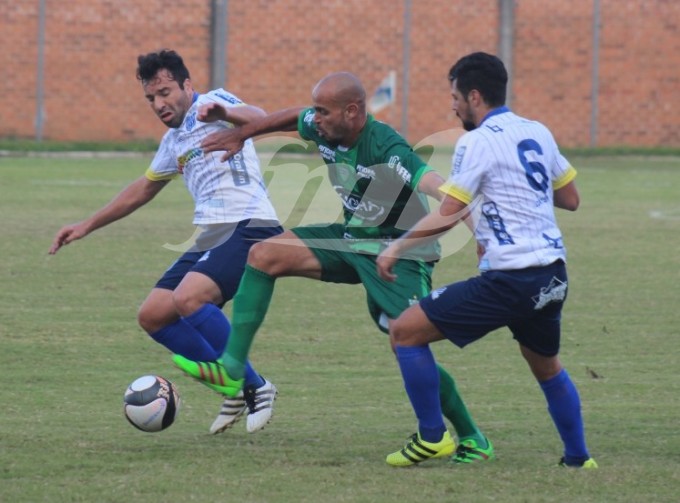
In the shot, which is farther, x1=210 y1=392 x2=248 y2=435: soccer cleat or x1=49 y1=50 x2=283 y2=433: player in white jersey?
x1=49 y1=50 x2=283 y2=433: player in white jersey

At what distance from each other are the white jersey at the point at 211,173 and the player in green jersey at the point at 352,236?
0.59m

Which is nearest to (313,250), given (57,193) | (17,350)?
(17,350)

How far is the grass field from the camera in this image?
573cm

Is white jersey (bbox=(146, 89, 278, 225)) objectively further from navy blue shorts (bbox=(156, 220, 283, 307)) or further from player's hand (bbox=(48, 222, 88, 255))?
player's hand (bbox=(48, 222, 88, 255))

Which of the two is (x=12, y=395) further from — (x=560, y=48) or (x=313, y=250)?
(x=560, y=48)

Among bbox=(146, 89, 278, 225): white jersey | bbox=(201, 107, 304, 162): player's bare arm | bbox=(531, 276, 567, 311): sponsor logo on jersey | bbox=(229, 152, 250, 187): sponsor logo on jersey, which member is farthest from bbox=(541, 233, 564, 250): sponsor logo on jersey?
bbox=(229, 152, 250, 187): sponsor logo on jersey

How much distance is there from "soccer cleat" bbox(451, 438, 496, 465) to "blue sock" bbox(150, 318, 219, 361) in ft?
5.47

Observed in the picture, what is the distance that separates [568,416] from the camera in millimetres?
6051

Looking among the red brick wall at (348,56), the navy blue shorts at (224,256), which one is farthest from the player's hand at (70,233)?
the red brick wall at (348,56)

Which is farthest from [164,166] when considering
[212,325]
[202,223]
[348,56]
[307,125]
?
[348,56]

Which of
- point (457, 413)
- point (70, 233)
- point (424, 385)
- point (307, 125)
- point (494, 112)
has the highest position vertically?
point (494, 112)

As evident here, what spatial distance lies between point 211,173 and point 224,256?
1.76ft

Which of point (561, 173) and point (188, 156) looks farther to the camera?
point (188, 156)

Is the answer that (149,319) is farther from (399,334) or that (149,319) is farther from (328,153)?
(399,334)
